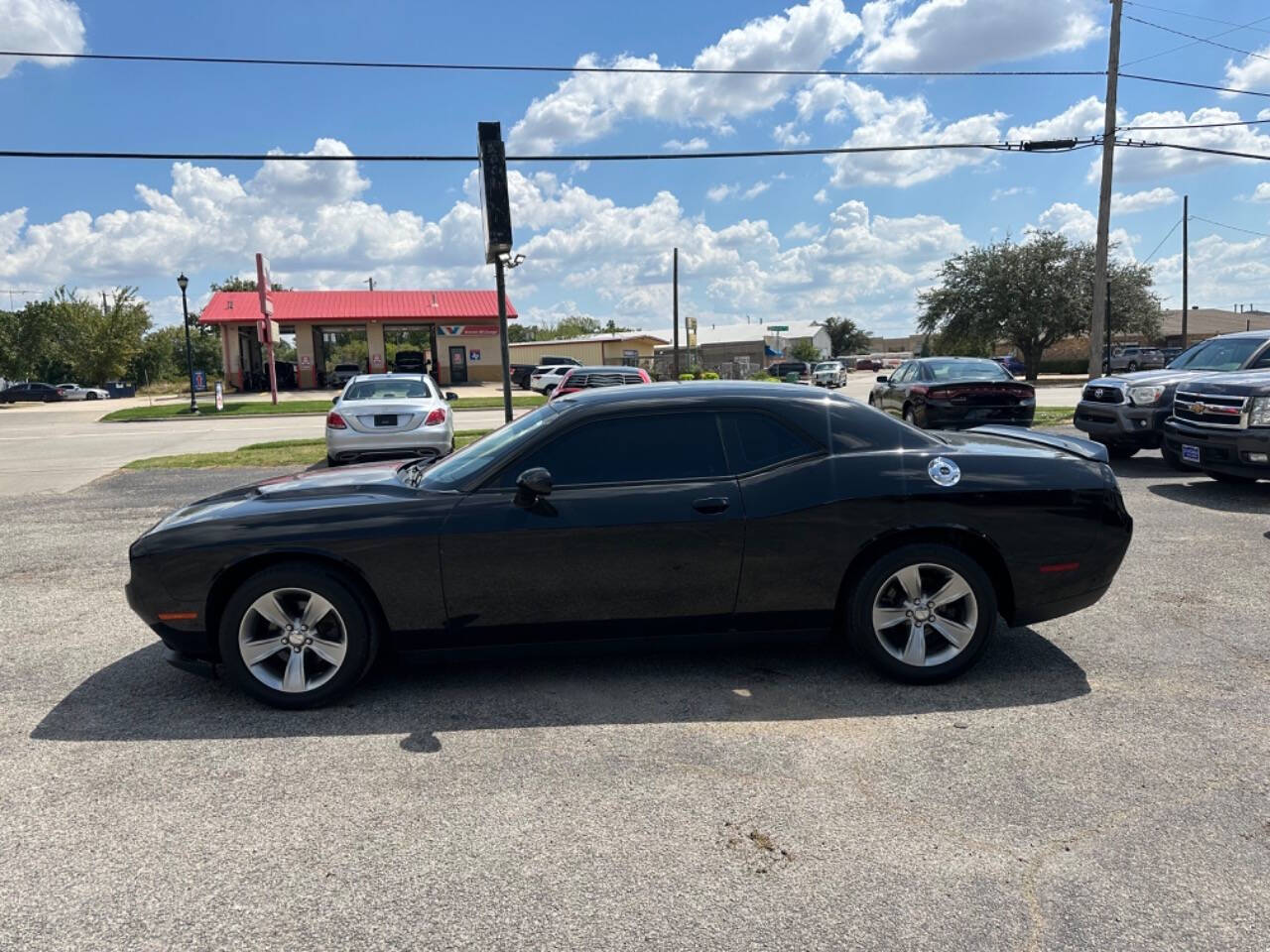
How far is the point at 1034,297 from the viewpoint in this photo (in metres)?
47.5

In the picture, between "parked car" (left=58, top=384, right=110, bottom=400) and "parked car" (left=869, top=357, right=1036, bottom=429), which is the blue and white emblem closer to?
"parked car" (left=869, top=357, right=1036, bottom=429)

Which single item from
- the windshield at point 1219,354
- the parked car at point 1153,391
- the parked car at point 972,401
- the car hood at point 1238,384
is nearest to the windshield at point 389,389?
the parked car at point 972,401

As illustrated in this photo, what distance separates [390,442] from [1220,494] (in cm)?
1005

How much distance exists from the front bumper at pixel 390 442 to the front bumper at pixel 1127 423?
895cm

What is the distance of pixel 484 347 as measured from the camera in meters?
49.7

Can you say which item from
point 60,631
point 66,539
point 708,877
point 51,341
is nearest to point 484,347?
point 51,341

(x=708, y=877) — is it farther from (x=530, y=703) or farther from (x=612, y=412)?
(x=612, y=412)

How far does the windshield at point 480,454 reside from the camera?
436cm

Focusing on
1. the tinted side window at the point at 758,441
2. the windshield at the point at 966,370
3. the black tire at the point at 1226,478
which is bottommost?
the black tire at the point at 1226,478

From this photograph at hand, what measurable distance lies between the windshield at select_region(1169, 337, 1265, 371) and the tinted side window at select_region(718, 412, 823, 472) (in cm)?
927

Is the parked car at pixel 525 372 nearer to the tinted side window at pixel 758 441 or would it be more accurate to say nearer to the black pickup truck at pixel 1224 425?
the black pickup truck at pixel 1224 425

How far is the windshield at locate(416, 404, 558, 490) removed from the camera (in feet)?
14.3

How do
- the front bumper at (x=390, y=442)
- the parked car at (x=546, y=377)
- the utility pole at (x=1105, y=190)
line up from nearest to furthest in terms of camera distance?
the front bumper at (x=390, y=442), the utility pole at (x=1105, y=190), the parked car at (x=546, y=377)

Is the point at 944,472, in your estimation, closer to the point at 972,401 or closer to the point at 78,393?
the point at 972,401
